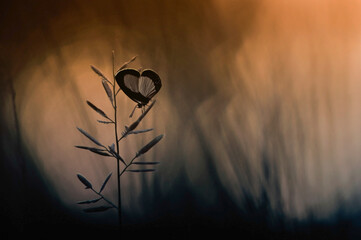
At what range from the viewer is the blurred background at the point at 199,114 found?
148 centimetres

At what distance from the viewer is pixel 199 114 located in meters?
1.50

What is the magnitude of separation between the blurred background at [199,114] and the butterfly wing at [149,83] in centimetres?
14

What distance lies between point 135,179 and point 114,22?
0.76m

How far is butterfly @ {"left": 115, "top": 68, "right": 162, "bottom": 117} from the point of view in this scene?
1312 mm

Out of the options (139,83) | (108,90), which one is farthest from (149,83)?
(108,90)

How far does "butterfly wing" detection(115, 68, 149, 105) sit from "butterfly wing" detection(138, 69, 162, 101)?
0.05 feet

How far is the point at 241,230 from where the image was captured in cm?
151

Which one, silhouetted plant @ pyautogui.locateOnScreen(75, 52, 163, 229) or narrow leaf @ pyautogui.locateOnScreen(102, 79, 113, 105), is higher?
narrow leaf @ pyautogui.locateOnScreen(102, 79, 113, 105)

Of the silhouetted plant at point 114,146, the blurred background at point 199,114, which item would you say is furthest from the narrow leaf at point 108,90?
the blurred background at point 199,114

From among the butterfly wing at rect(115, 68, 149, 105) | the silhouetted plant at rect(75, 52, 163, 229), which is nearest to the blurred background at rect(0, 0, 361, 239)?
the silhouetted plant at rect(75, 52, 163, 229)

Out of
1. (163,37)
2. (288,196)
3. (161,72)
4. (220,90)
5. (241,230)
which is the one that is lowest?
(241,230)

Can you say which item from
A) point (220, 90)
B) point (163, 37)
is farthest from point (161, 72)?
point (220, 90)

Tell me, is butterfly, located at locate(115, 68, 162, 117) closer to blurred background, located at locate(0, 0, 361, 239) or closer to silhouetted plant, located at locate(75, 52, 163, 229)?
silhouetted plant, located at locate(75, 52, 163, 229)

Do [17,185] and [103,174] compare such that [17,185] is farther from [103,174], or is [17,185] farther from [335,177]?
[335,177]
